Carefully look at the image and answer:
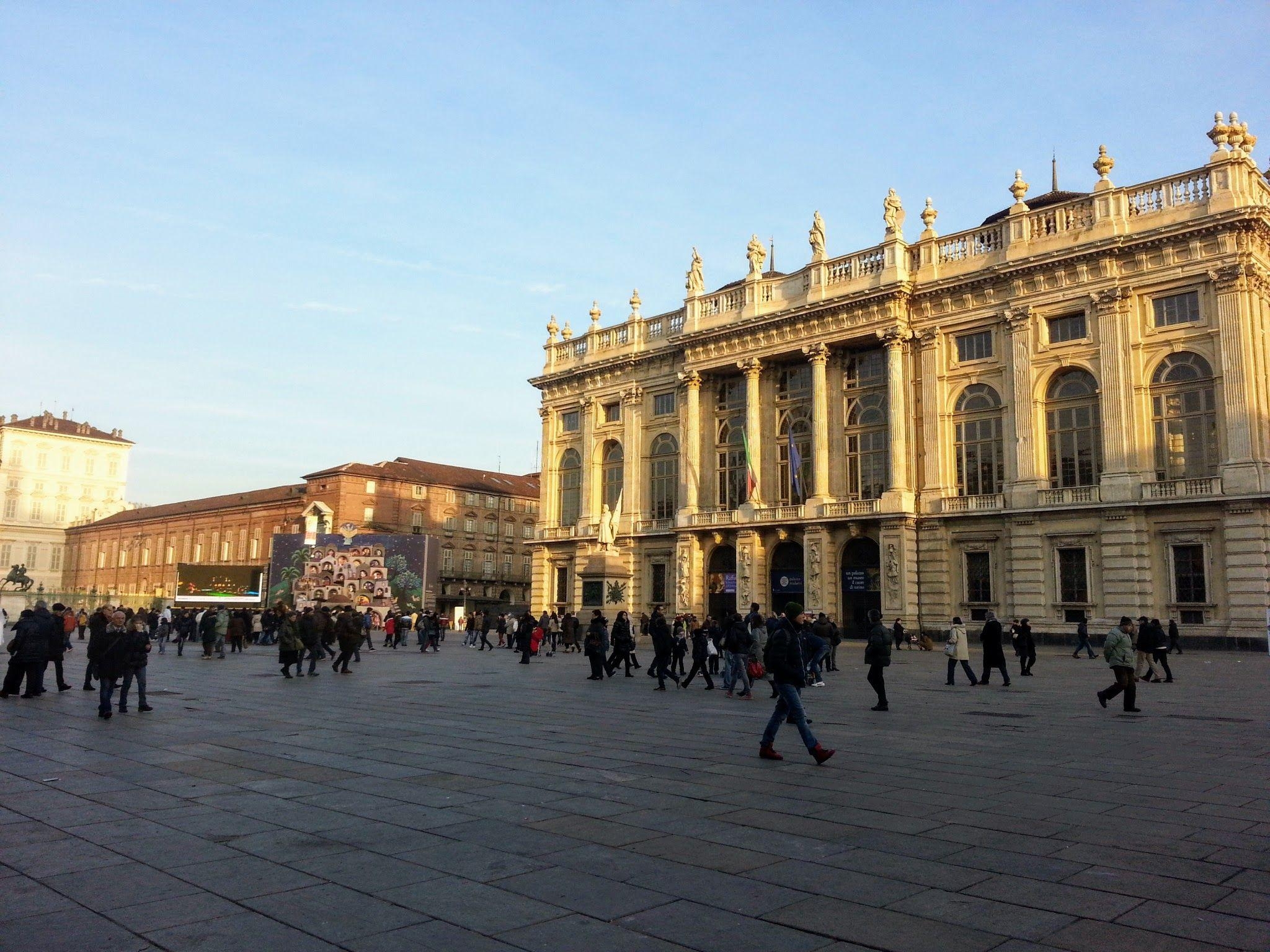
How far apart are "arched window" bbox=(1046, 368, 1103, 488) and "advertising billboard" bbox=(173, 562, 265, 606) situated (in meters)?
54.8

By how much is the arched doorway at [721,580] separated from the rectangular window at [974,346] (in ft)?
47.0

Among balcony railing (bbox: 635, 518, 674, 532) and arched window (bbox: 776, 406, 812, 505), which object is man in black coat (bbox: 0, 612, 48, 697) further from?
balcony railing (bbox: 635, 518, 674, 532)

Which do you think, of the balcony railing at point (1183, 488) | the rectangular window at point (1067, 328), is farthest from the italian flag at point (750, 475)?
the balcony railing at point (1183, 488)

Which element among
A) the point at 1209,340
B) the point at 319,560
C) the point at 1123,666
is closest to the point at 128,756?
the point at 1123,666

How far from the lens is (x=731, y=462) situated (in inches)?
1997

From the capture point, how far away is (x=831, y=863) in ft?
20.9

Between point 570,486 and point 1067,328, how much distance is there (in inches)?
1180

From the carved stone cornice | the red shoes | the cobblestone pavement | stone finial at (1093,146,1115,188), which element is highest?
stone finial at (1093,146,1115,188)

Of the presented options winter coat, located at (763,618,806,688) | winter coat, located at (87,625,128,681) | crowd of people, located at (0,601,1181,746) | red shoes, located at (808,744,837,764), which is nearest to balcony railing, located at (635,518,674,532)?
crowd of people, located at (0,601,1181,746)

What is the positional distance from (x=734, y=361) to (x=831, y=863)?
4401cm

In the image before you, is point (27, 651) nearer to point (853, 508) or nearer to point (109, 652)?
point (109, 652)

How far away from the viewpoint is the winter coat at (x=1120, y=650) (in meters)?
15.1

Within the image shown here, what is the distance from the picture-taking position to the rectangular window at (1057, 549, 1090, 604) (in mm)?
37656

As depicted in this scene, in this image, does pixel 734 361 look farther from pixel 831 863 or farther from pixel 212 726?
pixel 831 863
